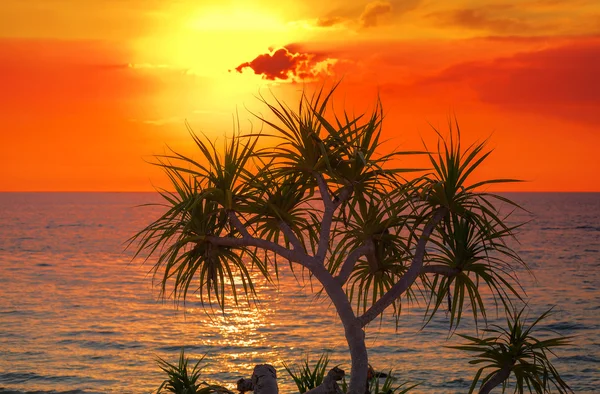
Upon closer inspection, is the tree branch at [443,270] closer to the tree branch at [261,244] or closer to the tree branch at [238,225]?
the tree branch at [261,244]

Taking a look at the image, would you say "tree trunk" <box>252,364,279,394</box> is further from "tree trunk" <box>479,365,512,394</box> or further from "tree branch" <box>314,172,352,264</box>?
"tree trunk" <box>479,365,512,394</box>

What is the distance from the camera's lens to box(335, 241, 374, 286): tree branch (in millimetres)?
9039

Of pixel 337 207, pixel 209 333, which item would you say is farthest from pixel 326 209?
pixel 209 333

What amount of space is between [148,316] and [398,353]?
1476 centimetres

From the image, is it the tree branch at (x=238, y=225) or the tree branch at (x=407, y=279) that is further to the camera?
the tree branch at (x=238, y=225)

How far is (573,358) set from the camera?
89.8 feet

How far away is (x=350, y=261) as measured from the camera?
30.4 feet

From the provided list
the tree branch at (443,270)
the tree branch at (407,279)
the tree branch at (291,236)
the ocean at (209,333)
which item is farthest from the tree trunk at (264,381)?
the ocean at (209,333)

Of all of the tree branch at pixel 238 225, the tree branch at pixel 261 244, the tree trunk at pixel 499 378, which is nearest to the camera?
the tree branch at pixel 261 244

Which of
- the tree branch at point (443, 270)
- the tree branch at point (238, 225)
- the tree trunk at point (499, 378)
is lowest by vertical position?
the tree trunk at point (499, 378)

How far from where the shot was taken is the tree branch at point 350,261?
9039mm

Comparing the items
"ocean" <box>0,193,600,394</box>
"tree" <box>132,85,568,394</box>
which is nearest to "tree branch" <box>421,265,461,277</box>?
"tree" <box>132,85,568,394</box>

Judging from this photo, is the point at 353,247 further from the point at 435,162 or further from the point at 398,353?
the point at 398,353

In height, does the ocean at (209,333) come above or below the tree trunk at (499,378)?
above
